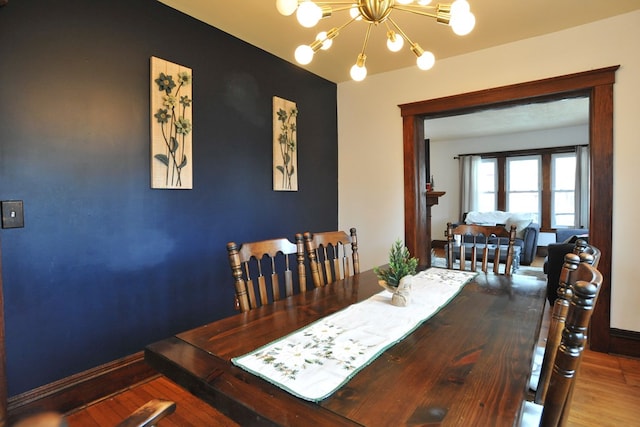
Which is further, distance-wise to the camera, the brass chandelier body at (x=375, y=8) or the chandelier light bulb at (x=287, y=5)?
the brass chandelier body at (x=375, y=8)

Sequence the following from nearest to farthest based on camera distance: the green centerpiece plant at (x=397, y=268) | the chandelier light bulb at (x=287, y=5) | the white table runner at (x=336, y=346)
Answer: the white table runner at (x=336, y=346)
the chandelier light bulb at (x=287, y=5)
the green centerpiece plant at (x=397, y=268)

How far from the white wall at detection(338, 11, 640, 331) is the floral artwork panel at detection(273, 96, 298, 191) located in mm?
790

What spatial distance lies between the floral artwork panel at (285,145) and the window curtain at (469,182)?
18.2 ft

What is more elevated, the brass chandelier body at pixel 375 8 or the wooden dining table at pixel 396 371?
the brass chandelier body at pixel 375 8

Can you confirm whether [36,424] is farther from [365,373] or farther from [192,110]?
[192,110]

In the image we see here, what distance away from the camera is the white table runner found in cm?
91

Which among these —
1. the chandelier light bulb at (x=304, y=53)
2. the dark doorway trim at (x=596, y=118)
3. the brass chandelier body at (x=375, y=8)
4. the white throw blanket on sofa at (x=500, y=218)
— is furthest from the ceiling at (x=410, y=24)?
the white throw blanket on sofa at (x=500, y=218)

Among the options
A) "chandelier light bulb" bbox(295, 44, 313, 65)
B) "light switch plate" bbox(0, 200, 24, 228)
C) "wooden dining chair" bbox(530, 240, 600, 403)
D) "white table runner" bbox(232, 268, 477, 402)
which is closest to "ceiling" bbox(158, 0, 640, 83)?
"chandelier light bulb" bbox(295, 44, 313, 65)

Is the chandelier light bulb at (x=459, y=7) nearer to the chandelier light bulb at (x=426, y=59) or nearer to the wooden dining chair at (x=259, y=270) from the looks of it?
the chandelier light bulb at (x=426, y=59)

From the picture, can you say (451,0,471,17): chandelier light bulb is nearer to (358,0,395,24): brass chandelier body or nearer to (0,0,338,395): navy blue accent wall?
(358,0,395,24): brass chandelier body

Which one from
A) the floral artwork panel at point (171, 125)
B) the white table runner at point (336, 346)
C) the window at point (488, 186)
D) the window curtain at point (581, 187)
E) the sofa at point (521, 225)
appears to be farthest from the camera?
the window at point (488, 186)

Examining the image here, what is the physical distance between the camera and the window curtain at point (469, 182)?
25.3 feet

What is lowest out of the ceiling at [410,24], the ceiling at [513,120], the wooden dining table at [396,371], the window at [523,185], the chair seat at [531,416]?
the chair seat at [531,416]

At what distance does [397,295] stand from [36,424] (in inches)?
52.6
